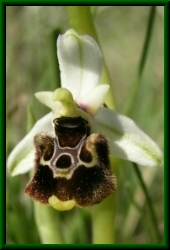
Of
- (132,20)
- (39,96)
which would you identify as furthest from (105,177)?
(132,20)

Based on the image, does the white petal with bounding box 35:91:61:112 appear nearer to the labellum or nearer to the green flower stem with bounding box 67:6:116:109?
the labellum

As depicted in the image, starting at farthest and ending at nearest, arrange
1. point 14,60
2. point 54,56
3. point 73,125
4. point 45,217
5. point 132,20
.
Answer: point 132,20, point 14,60, point 54,56, point 45,217, point 73,125

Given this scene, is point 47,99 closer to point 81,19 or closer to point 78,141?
point 78,141

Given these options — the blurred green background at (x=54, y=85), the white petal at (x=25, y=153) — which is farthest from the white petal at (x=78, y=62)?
the blurred green background at (x=54, y=85)

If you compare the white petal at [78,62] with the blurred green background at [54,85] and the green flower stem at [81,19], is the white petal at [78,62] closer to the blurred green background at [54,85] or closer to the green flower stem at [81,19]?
the green flower stem at [81,19]

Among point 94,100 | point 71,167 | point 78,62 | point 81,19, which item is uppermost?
point 81,19

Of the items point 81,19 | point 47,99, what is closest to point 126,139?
point 47,99

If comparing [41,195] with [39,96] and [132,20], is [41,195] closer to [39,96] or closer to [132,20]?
[39,96]
